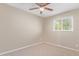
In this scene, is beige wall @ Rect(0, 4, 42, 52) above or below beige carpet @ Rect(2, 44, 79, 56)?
above

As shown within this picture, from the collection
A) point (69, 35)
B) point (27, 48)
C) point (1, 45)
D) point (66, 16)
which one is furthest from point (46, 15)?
point (1, 45)

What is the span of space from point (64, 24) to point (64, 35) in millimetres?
202

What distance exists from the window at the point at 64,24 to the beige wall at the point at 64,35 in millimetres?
70

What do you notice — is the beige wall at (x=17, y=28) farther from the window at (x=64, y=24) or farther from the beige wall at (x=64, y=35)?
the window at (x=64, y=24)

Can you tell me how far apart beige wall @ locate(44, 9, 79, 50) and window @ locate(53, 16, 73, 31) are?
0.07 m

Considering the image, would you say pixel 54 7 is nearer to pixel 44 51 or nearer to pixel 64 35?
pixel 64 35

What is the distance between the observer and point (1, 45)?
2105 millimetres

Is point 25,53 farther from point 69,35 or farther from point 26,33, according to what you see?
point 69,35

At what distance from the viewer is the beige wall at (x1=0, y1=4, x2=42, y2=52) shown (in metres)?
2.09

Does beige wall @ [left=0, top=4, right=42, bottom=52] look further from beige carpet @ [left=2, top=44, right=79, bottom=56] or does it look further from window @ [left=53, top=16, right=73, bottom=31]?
window @ [left=53, top=16, right=73, bottom=31]

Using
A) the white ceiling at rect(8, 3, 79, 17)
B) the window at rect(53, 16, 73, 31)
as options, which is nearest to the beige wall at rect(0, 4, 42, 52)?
the white ceiling at rect(8, 3, 79, 17)

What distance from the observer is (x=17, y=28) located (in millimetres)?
2156

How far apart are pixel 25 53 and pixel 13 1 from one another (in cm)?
95

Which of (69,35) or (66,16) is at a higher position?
(66,16)
